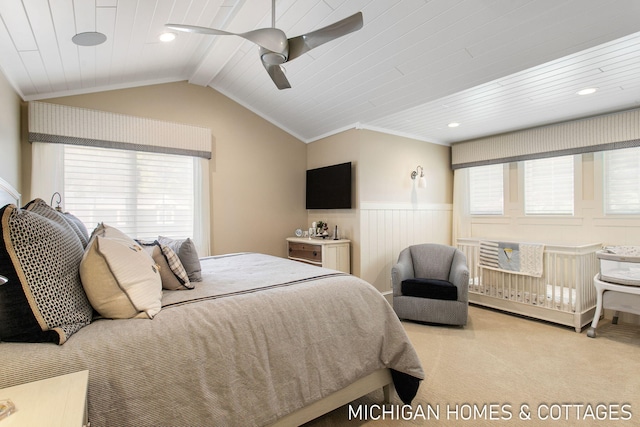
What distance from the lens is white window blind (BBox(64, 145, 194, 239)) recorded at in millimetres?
3238

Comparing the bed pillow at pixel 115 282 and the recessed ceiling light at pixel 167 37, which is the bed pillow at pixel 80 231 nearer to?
the bed pillow at pixel 115 282

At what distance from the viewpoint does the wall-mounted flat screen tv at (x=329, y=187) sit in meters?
4.12

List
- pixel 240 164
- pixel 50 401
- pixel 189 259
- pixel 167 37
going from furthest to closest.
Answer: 1. pixel 240 164
2. pixel 167 37
3. pixel 189 259
4. pixel 50 401

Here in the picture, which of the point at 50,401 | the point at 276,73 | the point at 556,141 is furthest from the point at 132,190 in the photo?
the point at 556,141

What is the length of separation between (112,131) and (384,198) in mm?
3332

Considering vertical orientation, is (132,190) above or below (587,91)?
below

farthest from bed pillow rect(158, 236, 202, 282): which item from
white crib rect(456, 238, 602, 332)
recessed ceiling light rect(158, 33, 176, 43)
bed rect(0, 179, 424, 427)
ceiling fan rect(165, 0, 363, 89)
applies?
white crib rect(456, 238, 602, 332)

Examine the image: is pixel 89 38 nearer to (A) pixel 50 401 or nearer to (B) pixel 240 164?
(B) pixel 240 164

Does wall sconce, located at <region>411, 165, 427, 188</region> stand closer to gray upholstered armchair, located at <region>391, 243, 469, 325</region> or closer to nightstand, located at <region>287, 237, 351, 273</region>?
gray upholstered armchair, located at <region>391, 243, 469, 325</region>

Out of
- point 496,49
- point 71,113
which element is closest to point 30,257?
point 71,113

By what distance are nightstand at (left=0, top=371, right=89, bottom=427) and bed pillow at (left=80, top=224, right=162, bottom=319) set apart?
1.07ft

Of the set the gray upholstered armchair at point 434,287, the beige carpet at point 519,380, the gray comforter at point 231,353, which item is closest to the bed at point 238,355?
the gray comforter at point 231,353

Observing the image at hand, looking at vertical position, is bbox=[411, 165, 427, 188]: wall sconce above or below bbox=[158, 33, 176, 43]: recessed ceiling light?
below

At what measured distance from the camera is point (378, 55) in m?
2.83
